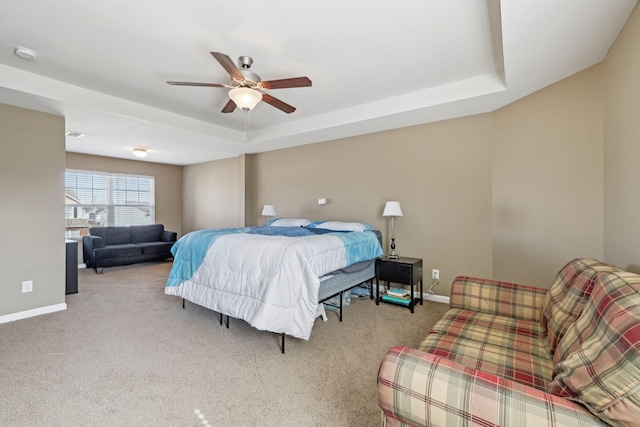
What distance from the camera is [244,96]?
250 cm

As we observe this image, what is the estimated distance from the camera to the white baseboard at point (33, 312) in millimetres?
3109

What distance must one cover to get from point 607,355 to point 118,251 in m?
6.62

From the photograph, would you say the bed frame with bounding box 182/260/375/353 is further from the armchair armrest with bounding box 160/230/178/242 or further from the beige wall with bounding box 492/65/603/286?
the armchair armrest with bounding box 160/230/178/242

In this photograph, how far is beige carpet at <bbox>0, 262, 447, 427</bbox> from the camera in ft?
5.63

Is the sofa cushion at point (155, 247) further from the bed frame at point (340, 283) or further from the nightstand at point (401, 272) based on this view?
the nightstand at point (401, 272)

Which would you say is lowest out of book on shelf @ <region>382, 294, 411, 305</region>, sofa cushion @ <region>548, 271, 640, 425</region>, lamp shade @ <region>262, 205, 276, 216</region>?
book on shelf @ <region>382, 294, 411, 305</region>

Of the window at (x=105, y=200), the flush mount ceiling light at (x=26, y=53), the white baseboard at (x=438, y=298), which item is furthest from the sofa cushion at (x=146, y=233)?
the white baseboard at (x=438, y=298)

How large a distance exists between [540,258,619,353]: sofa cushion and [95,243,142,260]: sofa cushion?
21.0ft

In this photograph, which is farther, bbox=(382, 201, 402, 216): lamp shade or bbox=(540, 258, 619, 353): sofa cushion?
bbox=(382, 201, 402, 216): lamp shade

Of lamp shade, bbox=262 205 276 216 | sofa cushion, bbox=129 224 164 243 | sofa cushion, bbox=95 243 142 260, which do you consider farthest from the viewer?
sofa cushion, bbox=129 224 164 243

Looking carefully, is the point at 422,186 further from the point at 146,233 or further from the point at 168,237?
the point at 146,233

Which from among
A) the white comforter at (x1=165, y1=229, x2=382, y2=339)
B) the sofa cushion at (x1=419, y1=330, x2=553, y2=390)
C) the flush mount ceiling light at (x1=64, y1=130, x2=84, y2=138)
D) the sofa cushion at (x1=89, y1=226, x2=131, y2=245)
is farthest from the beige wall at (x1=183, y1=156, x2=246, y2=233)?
the sofa cushion at (x1=419, y1=330, x2=553, y2=390)

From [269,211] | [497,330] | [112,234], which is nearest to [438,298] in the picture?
[497,330]

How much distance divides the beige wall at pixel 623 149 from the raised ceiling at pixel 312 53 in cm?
19
